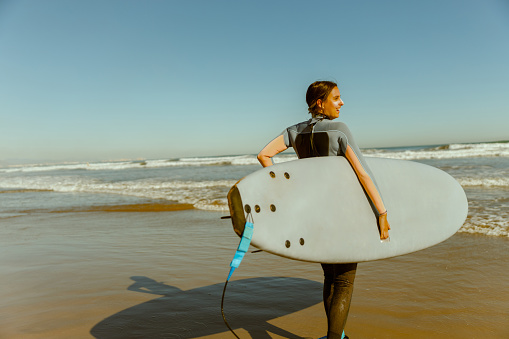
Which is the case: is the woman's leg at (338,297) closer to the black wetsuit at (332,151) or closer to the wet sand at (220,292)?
the black wetsuit at (332,151)

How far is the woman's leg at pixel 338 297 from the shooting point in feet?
5.91

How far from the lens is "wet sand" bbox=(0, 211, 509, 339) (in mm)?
2240

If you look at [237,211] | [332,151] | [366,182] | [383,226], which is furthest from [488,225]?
[237,211]

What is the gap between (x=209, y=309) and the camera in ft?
8.41

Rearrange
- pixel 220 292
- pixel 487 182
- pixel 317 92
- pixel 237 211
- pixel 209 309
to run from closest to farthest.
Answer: pixel 237 211 → pixel 317 92 → pixel 209 309 → pixel 220 292 → pixel 487 182

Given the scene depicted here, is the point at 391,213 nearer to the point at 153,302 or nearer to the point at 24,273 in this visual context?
the point at 153,302

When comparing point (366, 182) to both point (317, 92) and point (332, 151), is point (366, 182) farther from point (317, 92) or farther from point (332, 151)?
point (317, 92)

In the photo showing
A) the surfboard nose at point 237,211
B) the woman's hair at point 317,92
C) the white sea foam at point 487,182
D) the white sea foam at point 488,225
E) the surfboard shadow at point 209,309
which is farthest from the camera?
A: the white sea foam at point 487,182

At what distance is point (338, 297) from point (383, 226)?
463 mm

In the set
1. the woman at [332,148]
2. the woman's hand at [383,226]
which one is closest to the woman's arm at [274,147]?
the woman at [332,148]

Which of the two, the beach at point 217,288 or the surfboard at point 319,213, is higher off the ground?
the surfboard at point 319,213

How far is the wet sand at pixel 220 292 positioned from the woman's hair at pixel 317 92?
1453 millimetres

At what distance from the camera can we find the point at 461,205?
2383 mm

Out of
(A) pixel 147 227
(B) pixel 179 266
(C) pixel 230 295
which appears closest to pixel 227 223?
(A) pixel 147 227
